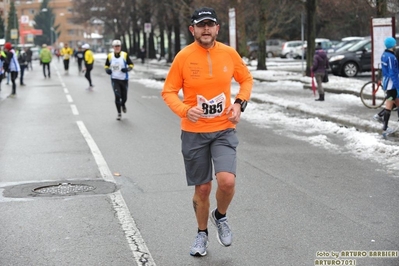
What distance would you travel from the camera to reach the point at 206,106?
220 inches

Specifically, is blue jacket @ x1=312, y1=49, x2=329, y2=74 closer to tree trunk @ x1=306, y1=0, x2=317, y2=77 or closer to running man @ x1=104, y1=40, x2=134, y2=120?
running man @ x1=104, y1=40, x2=134, y2=120

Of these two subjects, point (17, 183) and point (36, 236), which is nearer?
point (36, 236)

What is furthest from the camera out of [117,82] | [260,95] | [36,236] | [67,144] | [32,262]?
[260,95]

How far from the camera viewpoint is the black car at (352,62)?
1230 inches

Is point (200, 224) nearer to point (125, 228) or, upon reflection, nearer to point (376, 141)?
point (125, 228)

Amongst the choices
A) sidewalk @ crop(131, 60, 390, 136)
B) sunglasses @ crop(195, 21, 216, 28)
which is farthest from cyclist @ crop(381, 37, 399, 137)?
sunglasses @ crop(195, 21, 216, 28)

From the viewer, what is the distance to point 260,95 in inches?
920

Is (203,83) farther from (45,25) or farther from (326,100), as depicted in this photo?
(45,25)

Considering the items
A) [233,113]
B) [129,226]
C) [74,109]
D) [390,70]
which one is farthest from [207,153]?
[74,109]

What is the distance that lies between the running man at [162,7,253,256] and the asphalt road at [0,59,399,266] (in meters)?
0.62

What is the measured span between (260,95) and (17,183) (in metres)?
14.9

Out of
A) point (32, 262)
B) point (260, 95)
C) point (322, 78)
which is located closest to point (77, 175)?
point (32, 262)

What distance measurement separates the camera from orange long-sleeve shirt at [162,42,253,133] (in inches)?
220

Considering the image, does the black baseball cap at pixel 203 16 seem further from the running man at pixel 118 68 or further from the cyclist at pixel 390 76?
the running man at pixel 118 68
